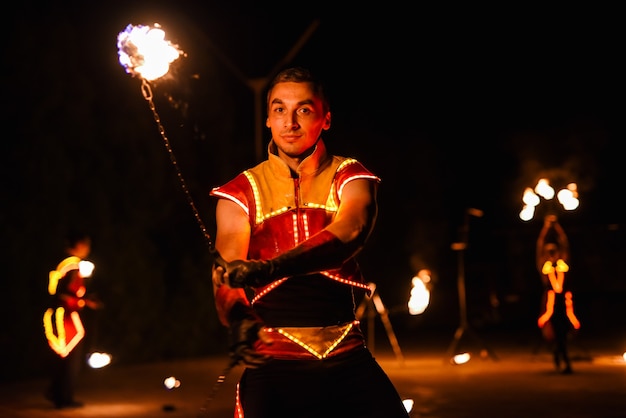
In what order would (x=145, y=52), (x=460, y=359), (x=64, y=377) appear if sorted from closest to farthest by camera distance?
1. (x=145, y=52)
2. (x=64, y=377)
3. (x=460, y=359)

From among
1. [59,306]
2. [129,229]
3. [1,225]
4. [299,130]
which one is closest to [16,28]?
[1,225]

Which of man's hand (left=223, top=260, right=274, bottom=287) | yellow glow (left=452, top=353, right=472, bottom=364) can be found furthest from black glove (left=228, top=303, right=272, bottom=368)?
yellow glow (left=452, top=353, right=472, bottom=364)

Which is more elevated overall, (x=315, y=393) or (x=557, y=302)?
(x=557, y=302)

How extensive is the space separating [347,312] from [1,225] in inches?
576

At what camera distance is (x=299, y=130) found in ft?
12.9

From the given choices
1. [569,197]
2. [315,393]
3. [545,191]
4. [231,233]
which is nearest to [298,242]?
[231,233]

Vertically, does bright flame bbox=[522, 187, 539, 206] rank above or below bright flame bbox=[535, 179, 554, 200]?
above

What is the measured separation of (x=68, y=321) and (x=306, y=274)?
10264 mm

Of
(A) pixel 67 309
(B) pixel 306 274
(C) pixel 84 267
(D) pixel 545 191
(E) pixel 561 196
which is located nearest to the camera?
(B) pixel 306 274

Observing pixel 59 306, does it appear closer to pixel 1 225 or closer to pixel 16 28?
pixel 1 225

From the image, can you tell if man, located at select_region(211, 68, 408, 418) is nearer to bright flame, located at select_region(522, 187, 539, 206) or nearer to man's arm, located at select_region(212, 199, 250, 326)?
man's arm, located at select_region(212, 199, 250, 326)

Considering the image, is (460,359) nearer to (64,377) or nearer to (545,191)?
(545,191)

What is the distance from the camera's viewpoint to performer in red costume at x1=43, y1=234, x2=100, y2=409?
13102 millimetres

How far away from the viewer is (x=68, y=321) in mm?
13211
